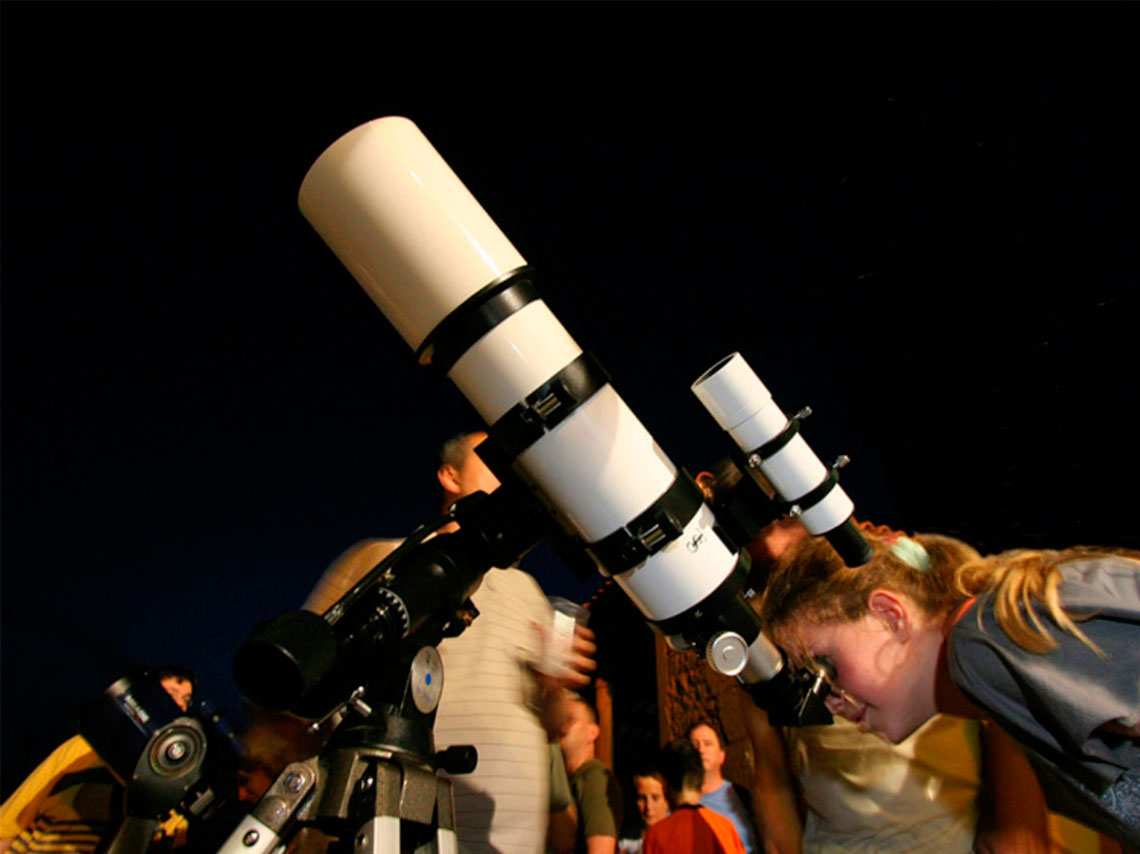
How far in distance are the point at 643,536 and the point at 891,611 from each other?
31.5 inches

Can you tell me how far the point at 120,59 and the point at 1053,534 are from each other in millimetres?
6201

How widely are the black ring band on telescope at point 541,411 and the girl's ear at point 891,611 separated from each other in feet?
3.00

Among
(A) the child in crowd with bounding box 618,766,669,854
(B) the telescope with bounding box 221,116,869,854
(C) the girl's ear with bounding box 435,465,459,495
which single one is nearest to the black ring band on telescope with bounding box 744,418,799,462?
(B) the telescope with bounding box 221,116,869,854

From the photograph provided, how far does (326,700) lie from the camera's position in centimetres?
87

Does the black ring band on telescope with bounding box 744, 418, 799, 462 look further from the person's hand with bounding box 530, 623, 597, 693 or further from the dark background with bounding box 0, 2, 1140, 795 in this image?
the dark background with bounding box 0, 2, 1140, 795

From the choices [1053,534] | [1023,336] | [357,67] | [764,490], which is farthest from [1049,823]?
[357,67]

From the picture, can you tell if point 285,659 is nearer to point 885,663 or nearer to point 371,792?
point 371,792


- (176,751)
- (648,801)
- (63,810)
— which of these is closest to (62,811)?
(63,810)

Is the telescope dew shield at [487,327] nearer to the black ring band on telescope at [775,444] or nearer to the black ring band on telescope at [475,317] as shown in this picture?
the black ring band on telescope at [475,317]

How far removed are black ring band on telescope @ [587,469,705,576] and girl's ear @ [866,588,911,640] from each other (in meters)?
0.71

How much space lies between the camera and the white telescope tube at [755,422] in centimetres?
118

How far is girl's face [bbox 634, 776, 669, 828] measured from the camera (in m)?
3.50

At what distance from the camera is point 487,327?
955mm

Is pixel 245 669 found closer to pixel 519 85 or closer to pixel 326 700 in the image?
pixel 326 700
